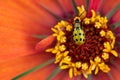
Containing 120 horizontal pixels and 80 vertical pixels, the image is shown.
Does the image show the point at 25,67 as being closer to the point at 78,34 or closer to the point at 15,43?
the point at 15,43

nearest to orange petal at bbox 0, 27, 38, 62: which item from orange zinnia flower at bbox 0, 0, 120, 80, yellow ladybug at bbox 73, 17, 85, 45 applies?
orange zinnia flower at bbox 0, 0, 120, 80

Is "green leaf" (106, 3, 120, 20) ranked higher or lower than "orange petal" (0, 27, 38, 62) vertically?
higher

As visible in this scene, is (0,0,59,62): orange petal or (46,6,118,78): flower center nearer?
(46,6,118,78): flower center

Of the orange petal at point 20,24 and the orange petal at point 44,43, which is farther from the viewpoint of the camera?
the orange petal at point 20,24

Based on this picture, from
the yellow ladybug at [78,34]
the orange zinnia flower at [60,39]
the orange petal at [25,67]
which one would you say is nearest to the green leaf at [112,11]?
the orange zinnia flower at [60,39]

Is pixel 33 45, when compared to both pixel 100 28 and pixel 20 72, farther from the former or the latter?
pixel 100 28

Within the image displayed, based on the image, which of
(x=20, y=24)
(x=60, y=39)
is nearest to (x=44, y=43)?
(x=60, y=39)

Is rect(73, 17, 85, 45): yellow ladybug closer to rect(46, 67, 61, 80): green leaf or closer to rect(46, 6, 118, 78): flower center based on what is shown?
rect(46, 6, 118, 78): flower center

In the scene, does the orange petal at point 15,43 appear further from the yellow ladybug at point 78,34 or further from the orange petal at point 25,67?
the yellow ladybug at point 78,34
